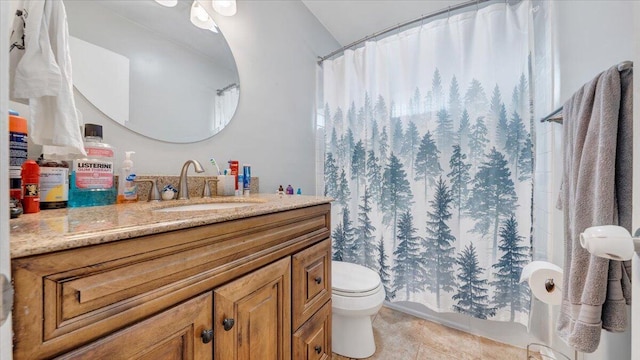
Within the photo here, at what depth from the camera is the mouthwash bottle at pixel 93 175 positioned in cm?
71

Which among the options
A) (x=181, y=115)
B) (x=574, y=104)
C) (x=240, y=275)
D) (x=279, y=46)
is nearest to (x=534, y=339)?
(x=574, y=104)

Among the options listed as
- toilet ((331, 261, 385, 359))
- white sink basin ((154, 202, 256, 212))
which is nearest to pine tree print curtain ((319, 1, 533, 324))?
toilet ((331, 261, 385, 359))

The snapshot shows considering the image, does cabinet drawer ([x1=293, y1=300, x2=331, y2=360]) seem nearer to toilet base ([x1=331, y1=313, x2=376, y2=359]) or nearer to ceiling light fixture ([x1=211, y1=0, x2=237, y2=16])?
toilet base ([x1=331, y1=313, x2=376, y2=359])

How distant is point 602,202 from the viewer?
A: 60cm

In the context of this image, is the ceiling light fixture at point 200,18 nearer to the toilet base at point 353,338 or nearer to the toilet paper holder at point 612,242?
the toilet paper holder at point 612,242

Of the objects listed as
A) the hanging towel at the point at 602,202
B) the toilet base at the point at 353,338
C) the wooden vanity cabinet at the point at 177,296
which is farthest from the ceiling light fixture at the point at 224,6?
the toilet base at the point at 353,338

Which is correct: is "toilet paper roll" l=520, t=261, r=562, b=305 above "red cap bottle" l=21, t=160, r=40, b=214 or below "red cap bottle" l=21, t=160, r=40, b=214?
below

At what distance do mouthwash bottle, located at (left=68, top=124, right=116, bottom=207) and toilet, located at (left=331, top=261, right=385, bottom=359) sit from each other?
40.4 inches

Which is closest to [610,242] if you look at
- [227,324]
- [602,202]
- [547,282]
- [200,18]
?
[602,202]

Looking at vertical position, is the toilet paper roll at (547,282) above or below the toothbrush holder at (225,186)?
below

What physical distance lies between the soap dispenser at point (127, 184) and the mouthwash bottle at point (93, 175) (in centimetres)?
2

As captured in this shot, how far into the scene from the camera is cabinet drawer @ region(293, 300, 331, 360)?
0.83m

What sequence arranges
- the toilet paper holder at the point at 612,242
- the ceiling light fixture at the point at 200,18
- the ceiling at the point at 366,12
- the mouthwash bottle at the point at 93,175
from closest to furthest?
the toilet paper holder at the point at 612,242 → the mouthwash bottle at the point at 93,175 → the ceiling light fixture at the point at 200,18 → the ceiling at the point at 366,12

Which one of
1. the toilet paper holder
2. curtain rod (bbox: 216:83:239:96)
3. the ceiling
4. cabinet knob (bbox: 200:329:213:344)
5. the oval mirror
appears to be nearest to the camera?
the toilet paper holder
